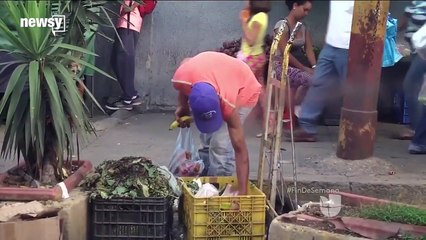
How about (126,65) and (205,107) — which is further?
(126,65)

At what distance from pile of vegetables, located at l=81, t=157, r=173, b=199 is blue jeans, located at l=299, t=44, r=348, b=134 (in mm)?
2439

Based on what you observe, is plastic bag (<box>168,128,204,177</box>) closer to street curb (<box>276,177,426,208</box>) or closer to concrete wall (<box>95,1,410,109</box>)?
street curb (<box>276,177,426,208</box>)

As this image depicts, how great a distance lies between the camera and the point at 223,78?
532 cm

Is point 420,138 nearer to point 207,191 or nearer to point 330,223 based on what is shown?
point 330,223

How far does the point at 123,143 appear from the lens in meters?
7.45

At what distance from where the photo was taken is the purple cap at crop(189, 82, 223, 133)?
5027 millimetres

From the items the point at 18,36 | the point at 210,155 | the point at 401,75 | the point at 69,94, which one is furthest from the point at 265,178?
the point at 401,75

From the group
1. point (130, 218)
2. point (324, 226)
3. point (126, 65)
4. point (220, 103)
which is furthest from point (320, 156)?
point (126, 65)

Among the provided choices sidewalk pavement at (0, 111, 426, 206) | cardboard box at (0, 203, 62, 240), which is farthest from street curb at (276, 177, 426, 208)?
cardboard box at (0, 203, 62, 240)

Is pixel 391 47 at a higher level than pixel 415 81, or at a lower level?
higher

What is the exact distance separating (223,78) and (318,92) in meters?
2.19

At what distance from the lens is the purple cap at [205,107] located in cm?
503

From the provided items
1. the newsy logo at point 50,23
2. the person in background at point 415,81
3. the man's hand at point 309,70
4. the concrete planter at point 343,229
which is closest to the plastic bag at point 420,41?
the person in background at point 415,81

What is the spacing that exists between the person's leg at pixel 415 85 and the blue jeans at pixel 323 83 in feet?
2.13
